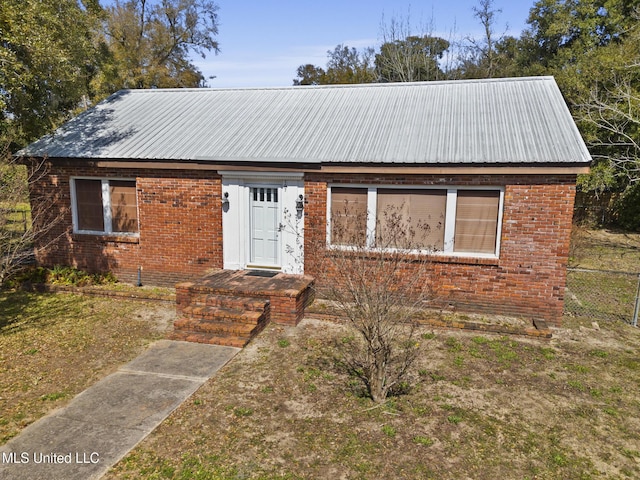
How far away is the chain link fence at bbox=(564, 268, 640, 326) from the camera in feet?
30.0

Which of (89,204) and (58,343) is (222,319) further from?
(89,204)

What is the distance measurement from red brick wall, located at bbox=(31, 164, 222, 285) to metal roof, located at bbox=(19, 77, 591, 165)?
553 millimetres

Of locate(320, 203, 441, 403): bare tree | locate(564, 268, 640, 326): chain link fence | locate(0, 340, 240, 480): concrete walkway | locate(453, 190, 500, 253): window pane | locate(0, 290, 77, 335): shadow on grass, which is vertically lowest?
locate(0, 340, 240, 480): concrete walkway

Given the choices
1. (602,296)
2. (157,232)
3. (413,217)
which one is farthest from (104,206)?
(602,296)

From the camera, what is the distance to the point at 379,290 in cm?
560

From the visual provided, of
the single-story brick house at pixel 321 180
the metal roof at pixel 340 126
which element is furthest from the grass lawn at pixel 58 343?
the metal roof at pixel 340 126

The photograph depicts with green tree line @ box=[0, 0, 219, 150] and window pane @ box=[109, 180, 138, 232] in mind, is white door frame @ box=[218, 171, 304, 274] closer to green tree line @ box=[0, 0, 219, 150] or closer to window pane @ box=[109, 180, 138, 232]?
window pane @ box=[109, 180, 138, 232]

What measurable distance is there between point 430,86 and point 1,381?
11.4 m

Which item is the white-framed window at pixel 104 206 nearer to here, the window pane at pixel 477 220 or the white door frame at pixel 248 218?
the white door frame at pixel 248 218

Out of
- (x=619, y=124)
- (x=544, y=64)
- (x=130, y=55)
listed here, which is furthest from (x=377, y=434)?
(x=130, y=55)

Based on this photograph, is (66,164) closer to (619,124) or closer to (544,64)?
(619,124)

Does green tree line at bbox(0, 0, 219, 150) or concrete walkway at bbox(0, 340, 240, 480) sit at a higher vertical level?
green tree line at bbox(0, 0, 219, 150)

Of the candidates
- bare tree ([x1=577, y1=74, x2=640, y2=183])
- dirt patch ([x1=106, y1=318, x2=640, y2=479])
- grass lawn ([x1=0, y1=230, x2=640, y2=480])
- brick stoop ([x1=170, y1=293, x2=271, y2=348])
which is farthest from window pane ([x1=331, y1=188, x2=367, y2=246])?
bare tree ([x1=577, y1=74, x2=640, y2=183])

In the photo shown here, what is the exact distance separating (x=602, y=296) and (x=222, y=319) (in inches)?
351
